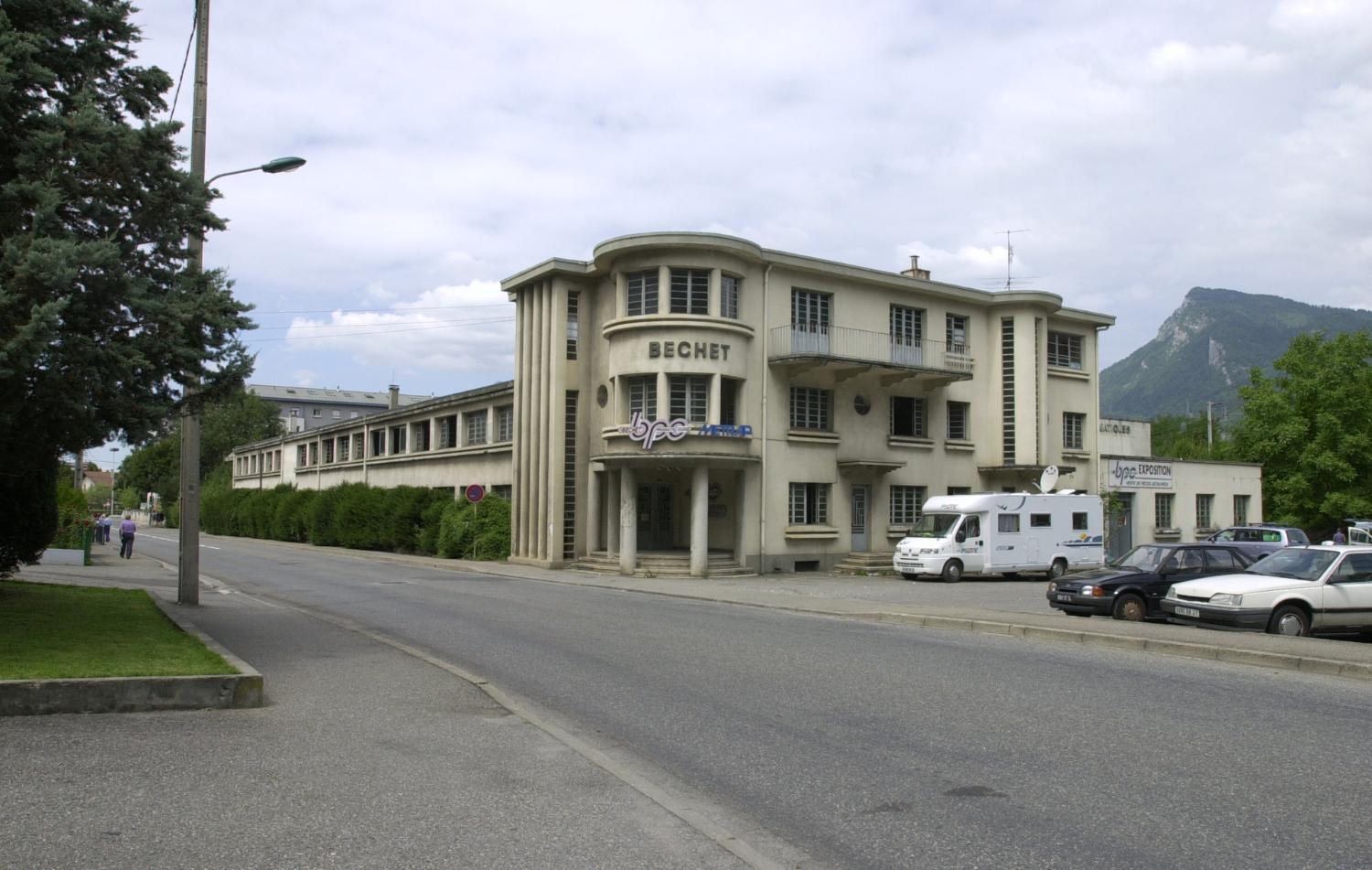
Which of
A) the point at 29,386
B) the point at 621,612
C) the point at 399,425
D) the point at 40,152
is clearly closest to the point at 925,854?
the point at 29,386

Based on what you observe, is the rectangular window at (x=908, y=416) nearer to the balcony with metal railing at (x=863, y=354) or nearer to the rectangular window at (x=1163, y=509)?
the balcony with metal railing at (x=863, y=354)

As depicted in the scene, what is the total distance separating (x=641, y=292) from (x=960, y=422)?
12832 millimetres

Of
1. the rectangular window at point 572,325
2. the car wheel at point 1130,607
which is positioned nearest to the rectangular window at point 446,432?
the rectangular window at point 572,325

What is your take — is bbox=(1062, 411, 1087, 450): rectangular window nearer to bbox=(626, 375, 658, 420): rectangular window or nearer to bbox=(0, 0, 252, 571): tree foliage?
bbox=(626, 375, 658, 420): rectangular window

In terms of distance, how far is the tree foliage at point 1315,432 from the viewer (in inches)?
2055

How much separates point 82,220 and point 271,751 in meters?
6.47

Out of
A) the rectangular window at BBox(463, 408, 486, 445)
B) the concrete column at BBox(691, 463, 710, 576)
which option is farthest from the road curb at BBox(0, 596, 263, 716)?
the rectangular window at BBox(463, 408, 486, 445)

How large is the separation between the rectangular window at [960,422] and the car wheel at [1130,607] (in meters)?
19.0

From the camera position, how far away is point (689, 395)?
2939 centimetres

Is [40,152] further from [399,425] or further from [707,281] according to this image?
[399,425]

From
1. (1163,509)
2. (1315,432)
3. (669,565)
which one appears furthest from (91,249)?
(1315,432)

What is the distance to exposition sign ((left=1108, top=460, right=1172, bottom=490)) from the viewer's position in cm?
3956

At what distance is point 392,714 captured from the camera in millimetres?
8734

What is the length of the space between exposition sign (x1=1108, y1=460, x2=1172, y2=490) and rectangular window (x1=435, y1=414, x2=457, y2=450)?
980 inches
